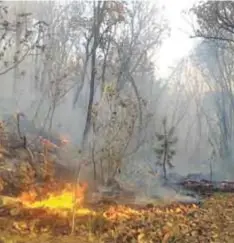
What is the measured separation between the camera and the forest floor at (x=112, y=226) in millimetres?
6477

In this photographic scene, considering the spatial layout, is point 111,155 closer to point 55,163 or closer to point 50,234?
point 55,163

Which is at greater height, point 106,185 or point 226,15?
point 226,15

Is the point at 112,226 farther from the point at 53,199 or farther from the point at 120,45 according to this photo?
the point at 120,45

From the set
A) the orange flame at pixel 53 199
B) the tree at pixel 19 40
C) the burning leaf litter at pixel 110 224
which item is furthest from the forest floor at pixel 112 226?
the tree at pixel 19 40

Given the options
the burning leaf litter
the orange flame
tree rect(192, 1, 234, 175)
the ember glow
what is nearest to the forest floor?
the burning leaf litter

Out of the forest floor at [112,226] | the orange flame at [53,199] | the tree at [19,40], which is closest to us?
the forest floor at [112,226]

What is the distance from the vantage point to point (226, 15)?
13.1 meters

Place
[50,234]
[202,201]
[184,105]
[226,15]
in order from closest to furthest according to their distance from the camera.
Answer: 1. [50,234]
2. [202,201]
3. [226,15]
4. [184,105]

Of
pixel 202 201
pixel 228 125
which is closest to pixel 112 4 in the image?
pixel 202 201

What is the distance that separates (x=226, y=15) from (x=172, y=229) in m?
8.01

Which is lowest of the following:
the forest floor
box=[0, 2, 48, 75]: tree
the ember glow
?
the forest floor

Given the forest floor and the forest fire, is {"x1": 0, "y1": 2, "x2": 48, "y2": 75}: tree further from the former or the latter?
the forest floor

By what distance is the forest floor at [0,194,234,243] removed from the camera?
648 centimetres

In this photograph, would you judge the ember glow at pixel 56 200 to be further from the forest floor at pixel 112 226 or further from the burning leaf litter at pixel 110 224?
the forest floor at pixel 112 226
